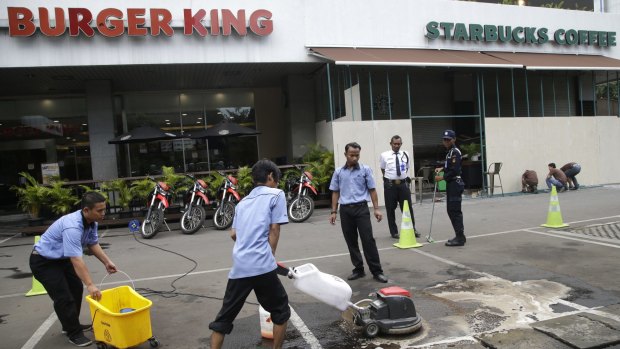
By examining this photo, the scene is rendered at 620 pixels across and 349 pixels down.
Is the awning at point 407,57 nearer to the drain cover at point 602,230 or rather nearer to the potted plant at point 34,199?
the drain cover at point 602,230

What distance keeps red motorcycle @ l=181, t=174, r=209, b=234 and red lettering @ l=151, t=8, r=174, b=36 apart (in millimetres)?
4823

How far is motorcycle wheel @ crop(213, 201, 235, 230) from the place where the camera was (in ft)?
36.1

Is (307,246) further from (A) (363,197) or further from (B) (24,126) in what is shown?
(B) (24,126)

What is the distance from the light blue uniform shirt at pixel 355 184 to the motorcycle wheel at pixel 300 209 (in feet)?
17.4

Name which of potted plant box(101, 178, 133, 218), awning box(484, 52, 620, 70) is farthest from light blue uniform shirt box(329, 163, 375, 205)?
awning box(484, 52, 620, 70)

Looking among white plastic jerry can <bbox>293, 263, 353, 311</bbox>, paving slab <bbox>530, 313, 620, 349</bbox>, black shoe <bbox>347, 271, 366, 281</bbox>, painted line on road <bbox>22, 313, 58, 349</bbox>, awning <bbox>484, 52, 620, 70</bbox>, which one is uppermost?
awning <bbox>484, 52, 620, 70</bbox>

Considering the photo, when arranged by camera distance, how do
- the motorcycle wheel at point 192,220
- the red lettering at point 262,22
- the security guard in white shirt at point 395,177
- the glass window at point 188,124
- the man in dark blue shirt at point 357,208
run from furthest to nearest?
the glass window at point 188,124, the red lettering at point 262,22, the motorcycle wheel at point 192,220, the security guard in white shirt at point 395,177, the man in dark blue shirt at point 357,208

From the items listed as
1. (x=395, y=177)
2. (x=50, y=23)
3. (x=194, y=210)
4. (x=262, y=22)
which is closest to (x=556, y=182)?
(x=395, y=177)

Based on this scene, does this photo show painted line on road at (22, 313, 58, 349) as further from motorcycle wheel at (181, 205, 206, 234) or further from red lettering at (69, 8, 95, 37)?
red lettering at (69, 8, 95, 37)

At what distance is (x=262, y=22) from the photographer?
552 inches

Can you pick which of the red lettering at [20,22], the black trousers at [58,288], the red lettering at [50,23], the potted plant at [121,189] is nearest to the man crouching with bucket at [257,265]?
the black trousers at [58,288]

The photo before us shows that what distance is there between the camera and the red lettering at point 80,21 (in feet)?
41.3

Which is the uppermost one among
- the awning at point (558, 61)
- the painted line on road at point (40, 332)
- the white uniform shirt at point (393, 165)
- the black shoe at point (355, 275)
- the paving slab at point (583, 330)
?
the awning at point (558, 61)

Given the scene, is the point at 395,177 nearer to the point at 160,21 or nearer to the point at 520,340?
the point at 520,340
